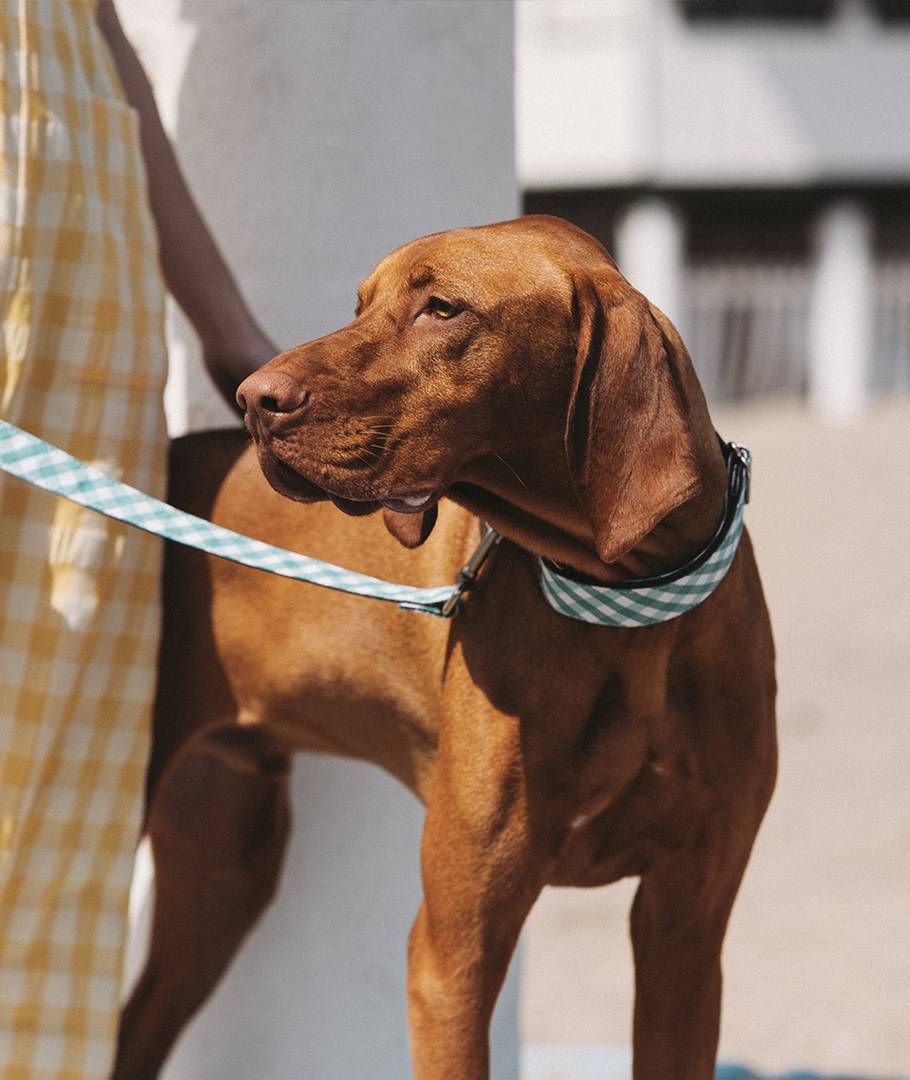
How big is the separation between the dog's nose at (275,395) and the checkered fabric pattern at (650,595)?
0.44 m

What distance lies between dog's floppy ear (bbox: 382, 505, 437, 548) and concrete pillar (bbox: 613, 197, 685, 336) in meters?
14.6

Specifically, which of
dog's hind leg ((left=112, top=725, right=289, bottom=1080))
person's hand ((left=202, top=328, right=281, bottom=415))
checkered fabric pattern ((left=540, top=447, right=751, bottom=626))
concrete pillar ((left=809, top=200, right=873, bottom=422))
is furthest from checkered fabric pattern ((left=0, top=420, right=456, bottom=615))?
concrete pillar ((left=809, top=200, right=873, bottom=422))

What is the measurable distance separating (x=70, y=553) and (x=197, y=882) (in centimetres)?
81

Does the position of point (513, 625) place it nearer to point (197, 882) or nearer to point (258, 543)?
point (258, 543)

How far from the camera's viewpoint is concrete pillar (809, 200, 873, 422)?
1686cm

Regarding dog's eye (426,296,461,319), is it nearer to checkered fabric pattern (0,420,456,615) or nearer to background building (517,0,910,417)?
checkered fabric pattern (0,420,456,615)

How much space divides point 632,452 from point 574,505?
0.17 m

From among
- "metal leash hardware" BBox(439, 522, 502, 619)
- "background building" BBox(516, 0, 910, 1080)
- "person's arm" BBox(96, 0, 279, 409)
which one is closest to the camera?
"metal leash hardware" BBox(439, 522, 502, 619)

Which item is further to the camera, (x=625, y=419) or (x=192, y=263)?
(x=192, y=263)

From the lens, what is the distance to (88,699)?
2.74 meters

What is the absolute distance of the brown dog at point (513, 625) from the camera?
1.98 m

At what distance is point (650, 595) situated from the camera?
2.12 metres

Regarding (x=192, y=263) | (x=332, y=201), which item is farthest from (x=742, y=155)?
(x=192, y=263)

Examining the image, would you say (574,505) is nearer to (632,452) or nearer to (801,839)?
(632,452)
